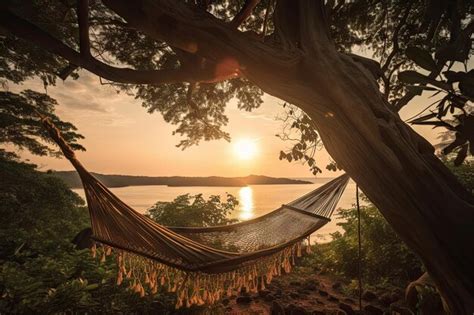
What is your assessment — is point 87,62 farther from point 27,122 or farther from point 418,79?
point 27,122

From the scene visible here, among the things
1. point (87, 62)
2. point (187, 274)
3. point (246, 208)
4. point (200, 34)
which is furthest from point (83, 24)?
point (246, 208)

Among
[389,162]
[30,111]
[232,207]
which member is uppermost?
[30,111]

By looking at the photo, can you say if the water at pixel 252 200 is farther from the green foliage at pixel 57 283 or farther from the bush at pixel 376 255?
the green foliage at pixel 57 283

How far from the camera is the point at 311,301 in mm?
3166

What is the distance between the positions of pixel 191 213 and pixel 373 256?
10.9 feet

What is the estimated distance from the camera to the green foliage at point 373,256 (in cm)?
339

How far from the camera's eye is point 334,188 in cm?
271

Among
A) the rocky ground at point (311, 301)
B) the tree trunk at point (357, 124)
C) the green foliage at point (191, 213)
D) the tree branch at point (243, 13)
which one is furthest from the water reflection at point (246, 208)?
the tree trunk at point (357, 124)

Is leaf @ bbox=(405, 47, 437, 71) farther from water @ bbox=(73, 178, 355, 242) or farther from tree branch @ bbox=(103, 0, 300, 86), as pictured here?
water @ bbox=(73, 178, 355, 242)

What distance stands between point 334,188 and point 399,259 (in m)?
1.74

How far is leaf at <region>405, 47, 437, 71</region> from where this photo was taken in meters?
0.65

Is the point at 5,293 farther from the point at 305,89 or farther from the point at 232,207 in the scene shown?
the point at 232,207

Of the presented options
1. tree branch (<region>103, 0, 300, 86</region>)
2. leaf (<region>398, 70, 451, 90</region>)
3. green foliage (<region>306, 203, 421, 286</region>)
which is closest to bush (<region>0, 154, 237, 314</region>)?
tree branch (<region>103, 0, 300, 86</region>)

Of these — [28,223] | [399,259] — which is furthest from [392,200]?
[28,223]
